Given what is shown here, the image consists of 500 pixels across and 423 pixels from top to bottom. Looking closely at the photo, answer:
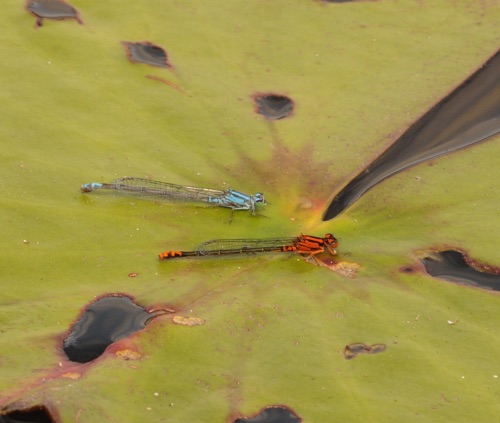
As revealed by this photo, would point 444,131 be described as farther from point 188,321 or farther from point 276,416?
point 276,416

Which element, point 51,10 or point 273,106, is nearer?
point 273,106

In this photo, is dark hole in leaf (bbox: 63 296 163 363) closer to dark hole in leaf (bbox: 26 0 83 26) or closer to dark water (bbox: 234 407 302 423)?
dark water (bbox: 234 407 302 423)

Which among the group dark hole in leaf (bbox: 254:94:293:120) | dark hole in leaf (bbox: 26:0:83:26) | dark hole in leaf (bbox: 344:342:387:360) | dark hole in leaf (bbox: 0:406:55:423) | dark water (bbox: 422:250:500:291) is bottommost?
dark hole in leaf (bbox: 0:406:55:423)

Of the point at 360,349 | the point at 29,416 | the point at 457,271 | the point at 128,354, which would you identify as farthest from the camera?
the point at 457,271

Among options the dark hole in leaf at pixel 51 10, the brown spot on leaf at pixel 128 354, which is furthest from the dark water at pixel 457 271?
the dark hole in leaf at pixel 51 10

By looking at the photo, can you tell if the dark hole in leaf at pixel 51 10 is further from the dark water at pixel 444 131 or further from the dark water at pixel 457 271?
the dark water at pixel 457 271

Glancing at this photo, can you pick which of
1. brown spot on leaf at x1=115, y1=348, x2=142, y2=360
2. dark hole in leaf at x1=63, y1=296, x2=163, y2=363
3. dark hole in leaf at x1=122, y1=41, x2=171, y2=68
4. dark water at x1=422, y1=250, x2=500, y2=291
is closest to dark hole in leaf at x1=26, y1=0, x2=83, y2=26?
dark hole in leaf at x1=122, y1=41, x2=171, y2=68

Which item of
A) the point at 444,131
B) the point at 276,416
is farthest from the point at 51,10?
the point at 276,416
